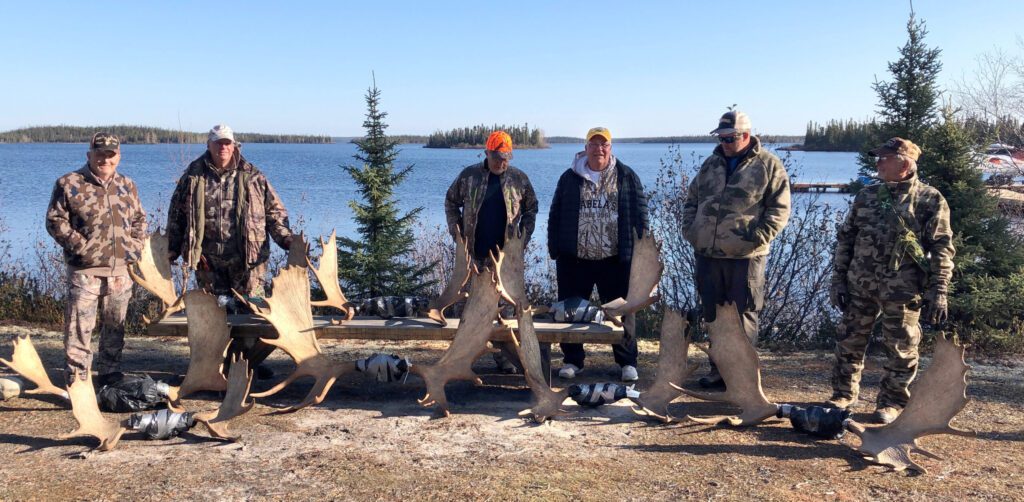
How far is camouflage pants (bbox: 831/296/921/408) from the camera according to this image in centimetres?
494

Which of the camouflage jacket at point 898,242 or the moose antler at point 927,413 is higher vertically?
the camouflage jacket at point 898,242

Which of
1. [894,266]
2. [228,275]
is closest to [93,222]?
[228,275]

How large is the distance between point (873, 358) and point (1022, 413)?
65.3 inches

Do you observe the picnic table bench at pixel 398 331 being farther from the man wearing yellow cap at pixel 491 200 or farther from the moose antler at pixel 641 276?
the man wearing yellow cap at pixel 491 200

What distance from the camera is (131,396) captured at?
16.8 feet

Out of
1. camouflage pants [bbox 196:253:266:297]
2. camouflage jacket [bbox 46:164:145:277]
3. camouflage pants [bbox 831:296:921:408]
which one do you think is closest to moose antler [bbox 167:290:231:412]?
camouflage pants [bbox 196:253:266:297]

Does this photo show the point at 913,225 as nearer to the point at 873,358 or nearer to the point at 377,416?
the point at 873,358

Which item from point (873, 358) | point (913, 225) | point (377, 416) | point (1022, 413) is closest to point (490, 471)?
point (377, 416)

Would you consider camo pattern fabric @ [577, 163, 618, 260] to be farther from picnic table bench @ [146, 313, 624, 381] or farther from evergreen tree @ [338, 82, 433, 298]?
evergreen tree @ [338, 82, 433, 298]

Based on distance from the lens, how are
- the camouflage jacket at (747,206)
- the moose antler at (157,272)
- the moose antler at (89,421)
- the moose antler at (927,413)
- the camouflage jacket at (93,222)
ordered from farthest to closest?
the moose antler at (157,272), the camouflage jacket at (747,206), the camouflage jacket at (93,222), the moose antler at (89,421), the moose antler at (927,413)

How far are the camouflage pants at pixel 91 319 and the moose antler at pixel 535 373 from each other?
2794 mm

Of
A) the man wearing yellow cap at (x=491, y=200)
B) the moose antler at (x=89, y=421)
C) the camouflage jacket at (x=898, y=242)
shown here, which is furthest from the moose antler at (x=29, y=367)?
the camouflage jacket at (x=898, y=242)

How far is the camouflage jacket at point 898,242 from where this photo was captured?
4.79m

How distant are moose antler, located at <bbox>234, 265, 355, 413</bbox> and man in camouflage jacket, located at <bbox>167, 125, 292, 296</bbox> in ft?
2.37
